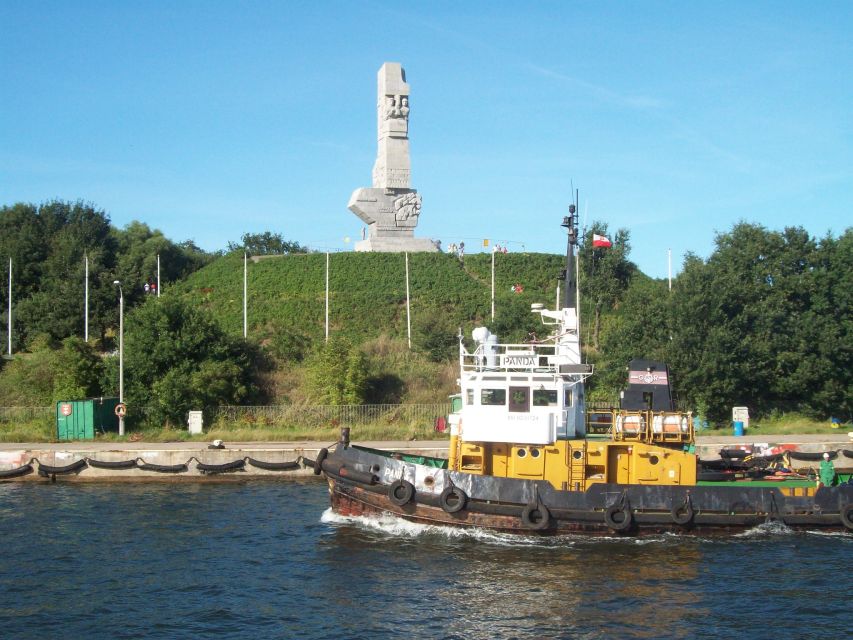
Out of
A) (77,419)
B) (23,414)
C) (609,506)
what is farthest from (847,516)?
(23,414)

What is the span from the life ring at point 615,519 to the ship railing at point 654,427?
173cm

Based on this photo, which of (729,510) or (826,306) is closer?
(729,510)

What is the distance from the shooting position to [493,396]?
20578 millimetres

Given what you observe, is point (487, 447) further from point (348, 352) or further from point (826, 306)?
point (826, 306)

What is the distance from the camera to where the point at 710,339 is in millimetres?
35438

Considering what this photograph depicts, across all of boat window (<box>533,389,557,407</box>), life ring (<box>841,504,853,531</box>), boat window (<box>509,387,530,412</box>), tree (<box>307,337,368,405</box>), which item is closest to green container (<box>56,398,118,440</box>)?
tree (<box>307,337,368,405</box>)

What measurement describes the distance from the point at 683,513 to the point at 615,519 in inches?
64.0

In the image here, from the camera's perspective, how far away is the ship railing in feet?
67.6

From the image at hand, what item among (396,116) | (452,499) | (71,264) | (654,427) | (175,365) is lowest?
(452,499)

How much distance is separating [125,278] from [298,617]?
46353 millimetres

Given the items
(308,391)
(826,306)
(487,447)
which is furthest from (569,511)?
(826,306)

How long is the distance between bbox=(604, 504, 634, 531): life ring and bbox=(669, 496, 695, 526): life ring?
1.00 meters

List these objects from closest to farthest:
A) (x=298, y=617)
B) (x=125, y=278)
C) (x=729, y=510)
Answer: (x=298, y=617), (x=729, y=510), (x=125, y=278)

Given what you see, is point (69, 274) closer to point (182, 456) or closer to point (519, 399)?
point (182, 456)
